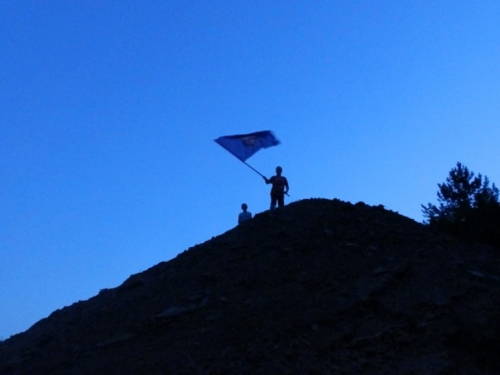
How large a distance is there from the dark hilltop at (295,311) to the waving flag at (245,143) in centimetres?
368

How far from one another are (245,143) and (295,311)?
821 cm

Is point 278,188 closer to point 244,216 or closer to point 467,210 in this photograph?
point 244,216

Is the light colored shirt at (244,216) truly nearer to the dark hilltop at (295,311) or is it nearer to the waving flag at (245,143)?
the waving flag at (245,143)

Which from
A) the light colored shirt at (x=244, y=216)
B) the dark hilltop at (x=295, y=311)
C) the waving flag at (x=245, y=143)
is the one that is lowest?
the dark hilltop at (x=295, y=311)

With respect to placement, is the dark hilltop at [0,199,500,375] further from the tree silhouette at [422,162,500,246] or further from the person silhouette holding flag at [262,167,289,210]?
the tree silhouette at [422,162,500,246]

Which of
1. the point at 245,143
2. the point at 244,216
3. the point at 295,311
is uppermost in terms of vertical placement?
the point at 245,143

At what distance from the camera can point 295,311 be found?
429 inches

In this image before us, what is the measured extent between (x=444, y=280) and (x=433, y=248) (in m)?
1.74

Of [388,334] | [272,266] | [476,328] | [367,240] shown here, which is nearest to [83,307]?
[272,266]

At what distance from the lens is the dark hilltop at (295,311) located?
32.2 feet

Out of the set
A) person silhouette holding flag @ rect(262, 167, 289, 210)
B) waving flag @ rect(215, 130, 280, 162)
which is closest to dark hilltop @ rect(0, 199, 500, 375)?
person silhouette holding flag @ rect(262, 167, 289, 210)

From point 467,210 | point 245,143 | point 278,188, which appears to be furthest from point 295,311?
point 467,210

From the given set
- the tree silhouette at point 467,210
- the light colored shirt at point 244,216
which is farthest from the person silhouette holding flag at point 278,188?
the tree silhouette at point 467,210

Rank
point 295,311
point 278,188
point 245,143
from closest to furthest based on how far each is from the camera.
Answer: point 295,311 < point 278,188 < point 245,143
